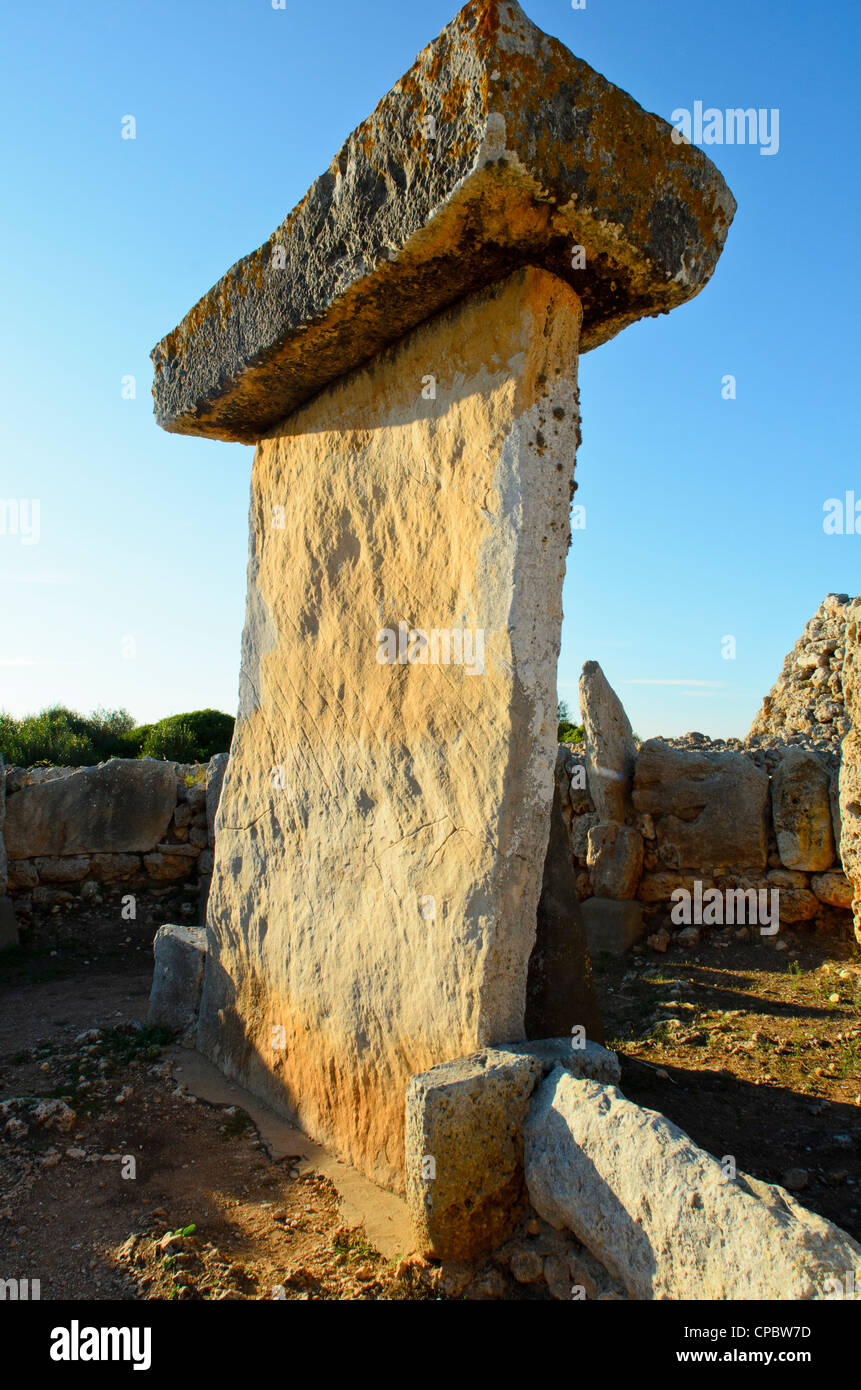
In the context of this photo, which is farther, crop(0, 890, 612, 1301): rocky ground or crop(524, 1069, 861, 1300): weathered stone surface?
crop(0, 890, 612, 1301): rocky ground

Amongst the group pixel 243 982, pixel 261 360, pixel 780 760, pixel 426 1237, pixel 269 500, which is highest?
pixel 261 360

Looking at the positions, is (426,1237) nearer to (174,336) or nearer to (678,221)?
(678,221)

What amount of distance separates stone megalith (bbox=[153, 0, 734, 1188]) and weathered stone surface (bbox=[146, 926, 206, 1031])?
0.64 m

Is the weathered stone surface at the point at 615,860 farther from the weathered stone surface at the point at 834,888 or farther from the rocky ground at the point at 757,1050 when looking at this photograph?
the weathered stone surface at the point at 834,888

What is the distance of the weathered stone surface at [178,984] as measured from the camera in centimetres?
402

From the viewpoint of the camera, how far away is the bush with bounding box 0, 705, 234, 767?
14.4 m

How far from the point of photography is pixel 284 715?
345cm

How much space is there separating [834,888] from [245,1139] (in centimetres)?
417

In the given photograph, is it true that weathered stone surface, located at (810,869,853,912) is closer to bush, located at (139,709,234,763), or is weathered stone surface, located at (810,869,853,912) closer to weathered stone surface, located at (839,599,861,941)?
weathered stone surface, located at (839,599,861,941)

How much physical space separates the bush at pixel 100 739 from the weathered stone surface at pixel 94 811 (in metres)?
7.04

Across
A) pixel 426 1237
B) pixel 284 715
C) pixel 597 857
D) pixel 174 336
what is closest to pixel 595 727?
pixel 597 857

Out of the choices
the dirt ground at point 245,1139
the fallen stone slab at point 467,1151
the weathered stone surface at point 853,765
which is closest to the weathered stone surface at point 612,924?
the dirt ground at point 245,1139

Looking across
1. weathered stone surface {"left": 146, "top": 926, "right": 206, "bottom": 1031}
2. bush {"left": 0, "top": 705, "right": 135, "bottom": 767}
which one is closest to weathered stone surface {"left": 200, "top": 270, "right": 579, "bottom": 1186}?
weathered stone surface {"left": 146, "top": 926, "right": 206, "bottom": 1031}

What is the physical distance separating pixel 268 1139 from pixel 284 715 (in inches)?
60.8
